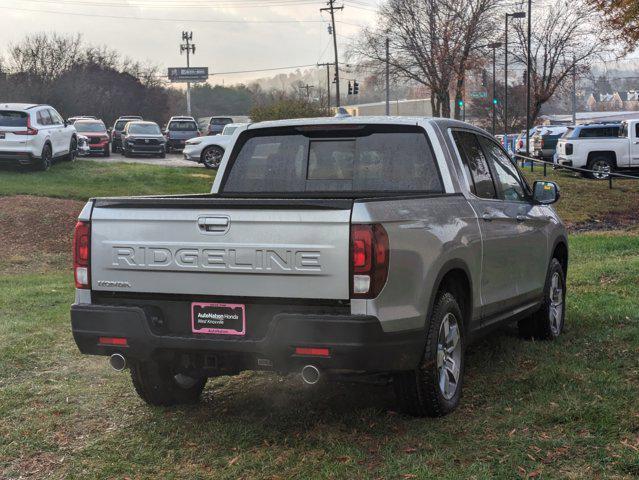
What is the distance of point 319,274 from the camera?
460 cm

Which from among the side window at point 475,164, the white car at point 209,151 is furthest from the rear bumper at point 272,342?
the white car at point 209,151

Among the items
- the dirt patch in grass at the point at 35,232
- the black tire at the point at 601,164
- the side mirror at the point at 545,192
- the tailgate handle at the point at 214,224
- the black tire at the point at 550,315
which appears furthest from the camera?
the black tire at the point at 601,164

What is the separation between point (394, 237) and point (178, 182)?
2261 cm

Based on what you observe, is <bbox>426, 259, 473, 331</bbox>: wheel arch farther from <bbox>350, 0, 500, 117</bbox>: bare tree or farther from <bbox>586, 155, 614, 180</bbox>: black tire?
<bbox>350, 0, 500, 117</bbox>: bare tree

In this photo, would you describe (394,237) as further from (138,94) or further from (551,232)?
(138,94)

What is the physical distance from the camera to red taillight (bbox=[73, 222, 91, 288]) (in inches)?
202

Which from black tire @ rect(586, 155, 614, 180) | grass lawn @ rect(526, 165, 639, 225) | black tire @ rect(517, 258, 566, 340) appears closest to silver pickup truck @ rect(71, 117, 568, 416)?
black tire @ rect(517, 258, 566, 340)

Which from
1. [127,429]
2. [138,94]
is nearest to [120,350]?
[127,429]

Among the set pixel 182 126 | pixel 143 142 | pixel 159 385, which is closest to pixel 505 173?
pixel 159 385

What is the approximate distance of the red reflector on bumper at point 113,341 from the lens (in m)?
5.00

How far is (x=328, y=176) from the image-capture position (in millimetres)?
6238

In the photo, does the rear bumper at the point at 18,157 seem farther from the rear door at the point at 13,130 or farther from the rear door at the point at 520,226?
the rear door at the point at 520,226

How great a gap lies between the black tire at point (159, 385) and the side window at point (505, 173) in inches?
109

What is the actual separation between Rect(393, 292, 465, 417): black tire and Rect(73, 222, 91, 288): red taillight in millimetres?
1881
